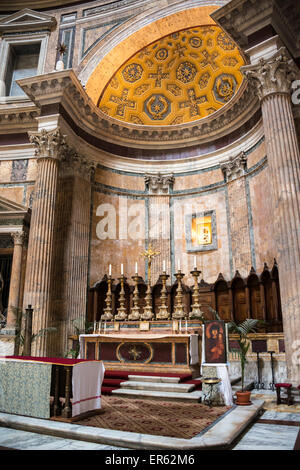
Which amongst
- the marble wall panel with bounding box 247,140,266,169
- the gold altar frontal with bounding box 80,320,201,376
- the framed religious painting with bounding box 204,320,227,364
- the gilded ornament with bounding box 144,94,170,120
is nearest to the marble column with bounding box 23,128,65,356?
the gold altar frontal with bounding box 80,320,201,376

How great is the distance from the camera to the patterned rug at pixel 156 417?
495cm

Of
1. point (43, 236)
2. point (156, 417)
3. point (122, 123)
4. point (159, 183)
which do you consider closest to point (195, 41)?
point (122, 123)

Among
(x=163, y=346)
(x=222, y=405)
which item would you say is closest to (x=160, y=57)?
(x=163, y=346)

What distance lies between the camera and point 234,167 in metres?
14.7

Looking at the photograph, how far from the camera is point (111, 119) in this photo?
15.6 metres

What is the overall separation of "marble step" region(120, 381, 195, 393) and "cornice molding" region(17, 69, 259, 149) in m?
9.42

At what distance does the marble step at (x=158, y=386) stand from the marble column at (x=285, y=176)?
2365 mm

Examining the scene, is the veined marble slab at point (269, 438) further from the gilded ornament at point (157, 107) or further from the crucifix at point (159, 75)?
the crucifix at point (159, 75)

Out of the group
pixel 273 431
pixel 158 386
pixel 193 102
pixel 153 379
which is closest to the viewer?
pixel 273 431

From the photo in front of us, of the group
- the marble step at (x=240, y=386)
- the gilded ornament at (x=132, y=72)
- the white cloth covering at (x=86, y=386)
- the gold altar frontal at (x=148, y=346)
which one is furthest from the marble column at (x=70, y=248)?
the white cloth covering at (x=86, y=386)

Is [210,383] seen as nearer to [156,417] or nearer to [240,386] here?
[156,417]

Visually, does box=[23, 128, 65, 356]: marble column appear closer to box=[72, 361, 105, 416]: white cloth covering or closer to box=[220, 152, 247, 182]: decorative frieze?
box=[72, 361, 105, 416]: white cloth covering

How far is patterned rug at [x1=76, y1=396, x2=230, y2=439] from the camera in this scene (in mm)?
4949

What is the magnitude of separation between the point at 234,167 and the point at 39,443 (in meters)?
12.4
